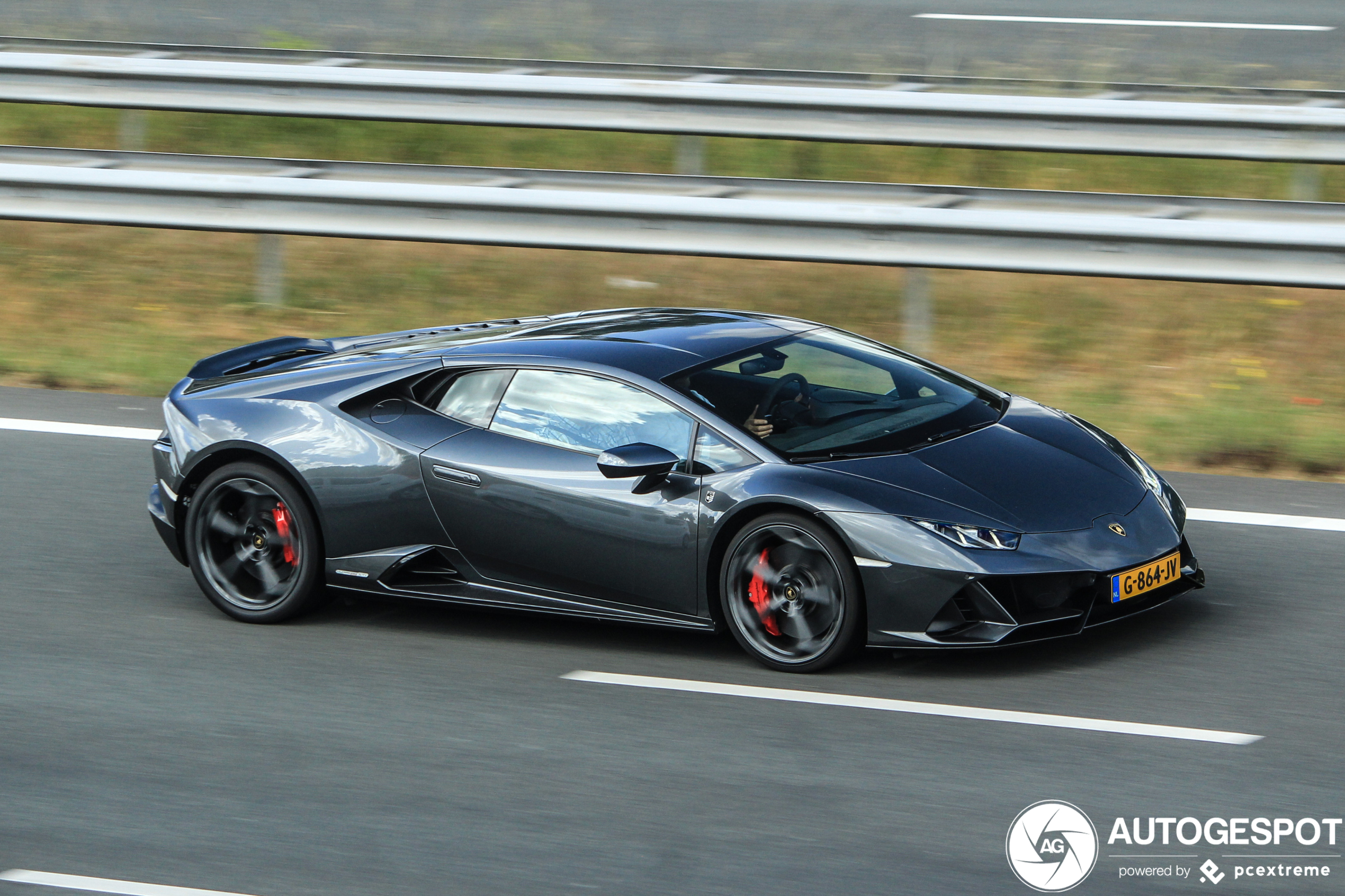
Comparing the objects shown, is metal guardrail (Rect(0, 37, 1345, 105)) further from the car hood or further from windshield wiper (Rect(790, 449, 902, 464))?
windshield wiper (Rect(790, 449, 902, 464))

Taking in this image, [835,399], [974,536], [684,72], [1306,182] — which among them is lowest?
[974,536]

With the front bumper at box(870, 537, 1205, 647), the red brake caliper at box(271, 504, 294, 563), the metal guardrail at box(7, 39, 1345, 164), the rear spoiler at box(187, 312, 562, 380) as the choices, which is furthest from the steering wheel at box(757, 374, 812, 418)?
the metal guardrail at box(7, 39, 1345, 164)

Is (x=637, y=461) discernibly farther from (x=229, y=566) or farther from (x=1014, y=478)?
(x=229, y=566)

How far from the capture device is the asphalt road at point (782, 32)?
14.7 m

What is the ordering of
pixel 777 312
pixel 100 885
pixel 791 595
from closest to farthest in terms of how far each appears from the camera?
pixel 100 885
pixel 791 595
pixel 777 312

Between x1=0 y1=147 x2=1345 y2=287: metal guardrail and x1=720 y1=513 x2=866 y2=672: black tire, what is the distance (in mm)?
3924

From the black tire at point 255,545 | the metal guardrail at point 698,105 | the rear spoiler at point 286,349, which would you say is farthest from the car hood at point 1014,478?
the metal guardrail at point 698,105

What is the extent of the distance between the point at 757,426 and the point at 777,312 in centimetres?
492

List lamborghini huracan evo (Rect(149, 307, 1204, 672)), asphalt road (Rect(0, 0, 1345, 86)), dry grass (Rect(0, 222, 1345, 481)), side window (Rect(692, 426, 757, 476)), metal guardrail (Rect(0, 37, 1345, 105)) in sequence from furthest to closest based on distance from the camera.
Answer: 1. asphalt road (Rect(0, 0, 1345, 86))
2. metal guardrail (Rect(0, 37, 1345, 105))
3. dry grass (Rect(0, 222, 1345, 481))
4. side window (Rect(692, 426, 757, 476))
5. lamborghini huracan evo (Rect(149, 307, 1204, 672))

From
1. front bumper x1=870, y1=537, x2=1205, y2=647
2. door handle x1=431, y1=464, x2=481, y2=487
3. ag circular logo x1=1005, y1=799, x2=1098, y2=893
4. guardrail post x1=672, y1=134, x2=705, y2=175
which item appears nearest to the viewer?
ag circular logo x1=1005, y1=799, x2=1098, y2=893

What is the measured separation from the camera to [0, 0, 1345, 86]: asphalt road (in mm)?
14711

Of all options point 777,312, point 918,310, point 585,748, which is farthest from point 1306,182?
point 585,748

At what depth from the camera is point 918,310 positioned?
32.9 ft

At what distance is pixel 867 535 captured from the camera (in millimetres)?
6129
